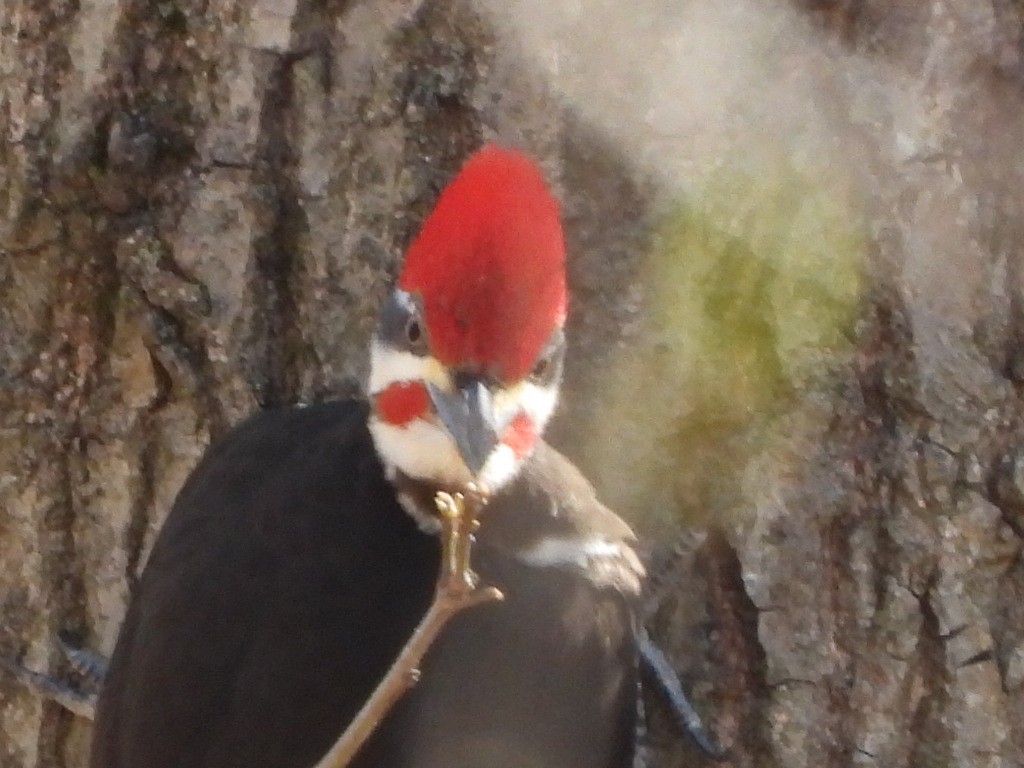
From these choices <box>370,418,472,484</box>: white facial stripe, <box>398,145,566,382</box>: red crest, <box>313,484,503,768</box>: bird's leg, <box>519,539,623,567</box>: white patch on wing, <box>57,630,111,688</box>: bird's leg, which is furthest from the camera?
<box>57,630,111,688</box>: bird's leg

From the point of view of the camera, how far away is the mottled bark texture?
161cm

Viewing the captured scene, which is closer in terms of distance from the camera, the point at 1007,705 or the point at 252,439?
the point at 1007,705

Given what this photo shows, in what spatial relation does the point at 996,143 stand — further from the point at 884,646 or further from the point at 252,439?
the point at 252,439

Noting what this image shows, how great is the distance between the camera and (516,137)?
169 centimetres

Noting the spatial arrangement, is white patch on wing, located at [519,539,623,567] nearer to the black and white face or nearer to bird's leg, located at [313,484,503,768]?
the black and white face

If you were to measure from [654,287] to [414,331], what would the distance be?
Answer: 1.12ft

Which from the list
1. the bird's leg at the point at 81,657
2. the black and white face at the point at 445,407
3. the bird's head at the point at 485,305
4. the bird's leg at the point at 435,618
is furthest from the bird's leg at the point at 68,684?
the bird's leg at the point at 435,618

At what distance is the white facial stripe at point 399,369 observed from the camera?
4.77 feet

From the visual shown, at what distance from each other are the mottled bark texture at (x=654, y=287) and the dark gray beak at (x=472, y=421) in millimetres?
314

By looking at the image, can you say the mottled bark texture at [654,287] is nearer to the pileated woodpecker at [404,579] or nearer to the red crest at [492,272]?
the pileated woodpecker at [404,579]

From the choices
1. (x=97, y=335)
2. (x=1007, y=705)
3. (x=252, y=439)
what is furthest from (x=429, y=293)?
(x=1007, y=705)

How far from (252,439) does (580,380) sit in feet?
1.31

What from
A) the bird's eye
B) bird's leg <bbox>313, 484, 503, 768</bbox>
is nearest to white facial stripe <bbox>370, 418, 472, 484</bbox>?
the bird's eye

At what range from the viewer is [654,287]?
1.68 meters
